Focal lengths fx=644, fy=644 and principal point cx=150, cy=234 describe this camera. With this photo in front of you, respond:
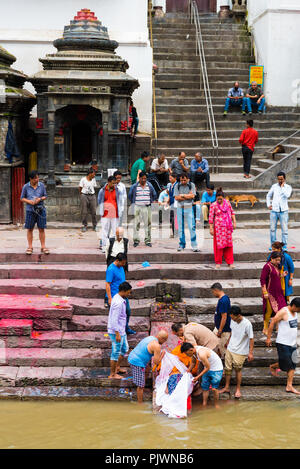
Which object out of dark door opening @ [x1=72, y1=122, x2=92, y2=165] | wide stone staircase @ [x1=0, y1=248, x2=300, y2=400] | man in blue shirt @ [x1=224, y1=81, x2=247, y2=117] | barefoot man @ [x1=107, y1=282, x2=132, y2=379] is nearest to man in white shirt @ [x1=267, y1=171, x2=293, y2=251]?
wide stone staircase @ [x1=0, y1=248, x2=300, y2=400]

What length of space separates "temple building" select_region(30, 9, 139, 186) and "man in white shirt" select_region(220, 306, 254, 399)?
744cm

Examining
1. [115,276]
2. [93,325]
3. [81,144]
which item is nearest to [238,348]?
[115,276]

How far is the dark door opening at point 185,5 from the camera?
2398 cm

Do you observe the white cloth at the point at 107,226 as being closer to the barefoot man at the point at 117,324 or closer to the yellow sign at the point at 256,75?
the barefoot man at the point at 117,324

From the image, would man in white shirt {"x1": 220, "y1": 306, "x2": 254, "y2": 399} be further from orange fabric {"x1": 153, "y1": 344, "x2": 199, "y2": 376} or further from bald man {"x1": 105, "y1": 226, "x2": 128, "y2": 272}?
bald man {"x1": 105, "y1": 226, "x2": 128, "y2": 272}

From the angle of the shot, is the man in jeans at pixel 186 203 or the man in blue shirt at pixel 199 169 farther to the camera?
the man in blue shirt at pixel 199 169

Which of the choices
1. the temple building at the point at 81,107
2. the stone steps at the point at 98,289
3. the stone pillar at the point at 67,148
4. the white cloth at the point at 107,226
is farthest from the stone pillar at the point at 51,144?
the stone steps at the point at 98,289

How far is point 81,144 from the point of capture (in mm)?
16234

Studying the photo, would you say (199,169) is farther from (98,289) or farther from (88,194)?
(98,289)

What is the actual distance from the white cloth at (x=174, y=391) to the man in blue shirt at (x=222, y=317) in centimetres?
86

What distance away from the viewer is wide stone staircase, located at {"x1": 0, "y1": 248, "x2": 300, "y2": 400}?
920cm

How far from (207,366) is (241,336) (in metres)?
0.70

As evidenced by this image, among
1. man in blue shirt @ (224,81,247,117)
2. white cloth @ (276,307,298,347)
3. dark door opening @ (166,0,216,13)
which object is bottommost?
white cloth @ (276,307,298,347)
